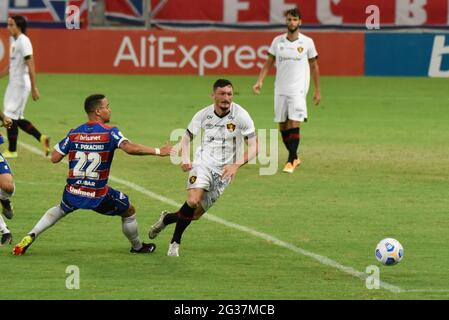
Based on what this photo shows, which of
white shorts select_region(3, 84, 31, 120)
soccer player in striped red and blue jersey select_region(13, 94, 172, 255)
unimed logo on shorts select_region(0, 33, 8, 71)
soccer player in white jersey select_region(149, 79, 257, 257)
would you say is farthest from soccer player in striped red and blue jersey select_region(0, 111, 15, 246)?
unimed logo on shorts select_region(0, 33, 8, 71)

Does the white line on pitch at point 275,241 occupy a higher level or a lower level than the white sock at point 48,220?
lower

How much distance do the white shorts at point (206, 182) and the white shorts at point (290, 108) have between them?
6665 mm

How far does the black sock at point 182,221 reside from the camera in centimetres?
1367

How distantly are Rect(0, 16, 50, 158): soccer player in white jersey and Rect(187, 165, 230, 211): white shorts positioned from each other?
7555mm

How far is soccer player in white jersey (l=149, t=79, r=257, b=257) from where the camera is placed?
45.2 feet

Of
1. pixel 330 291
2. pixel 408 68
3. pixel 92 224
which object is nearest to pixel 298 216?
pixel 92 224

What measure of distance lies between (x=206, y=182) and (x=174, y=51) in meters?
21.6

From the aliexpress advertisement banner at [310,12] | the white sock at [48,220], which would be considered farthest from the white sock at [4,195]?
the aliexpress advertisement banner at [310,12]

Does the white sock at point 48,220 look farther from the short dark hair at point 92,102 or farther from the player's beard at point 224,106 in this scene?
the player's beard at point 224,106

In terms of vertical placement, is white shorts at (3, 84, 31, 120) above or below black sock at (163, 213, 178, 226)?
above

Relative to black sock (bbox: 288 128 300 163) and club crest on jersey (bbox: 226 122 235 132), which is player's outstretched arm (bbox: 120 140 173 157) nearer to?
club crest on jersey (bbox: 226 122 235 132)

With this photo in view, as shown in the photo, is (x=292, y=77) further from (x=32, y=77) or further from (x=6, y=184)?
(x=6, y=184)

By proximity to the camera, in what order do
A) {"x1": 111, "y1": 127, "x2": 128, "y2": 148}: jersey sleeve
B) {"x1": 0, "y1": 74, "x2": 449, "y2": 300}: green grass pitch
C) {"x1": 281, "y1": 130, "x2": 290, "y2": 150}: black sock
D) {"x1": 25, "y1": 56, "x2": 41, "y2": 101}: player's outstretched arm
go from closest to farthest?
{"x1": 0, "y1": 74, "x2": 449, "y2": 300}: green grass pitch → {"x1": 111, "y1": 127, "x2": 128, "y2": 148}: jersey sleeve → {"x1": 281, "y1": 130, "x2": 290, "y2": 150}: black sock → {"x1": 25, "y1": 56, "x2": 41, "y2": 101}: player's outstretched arm
